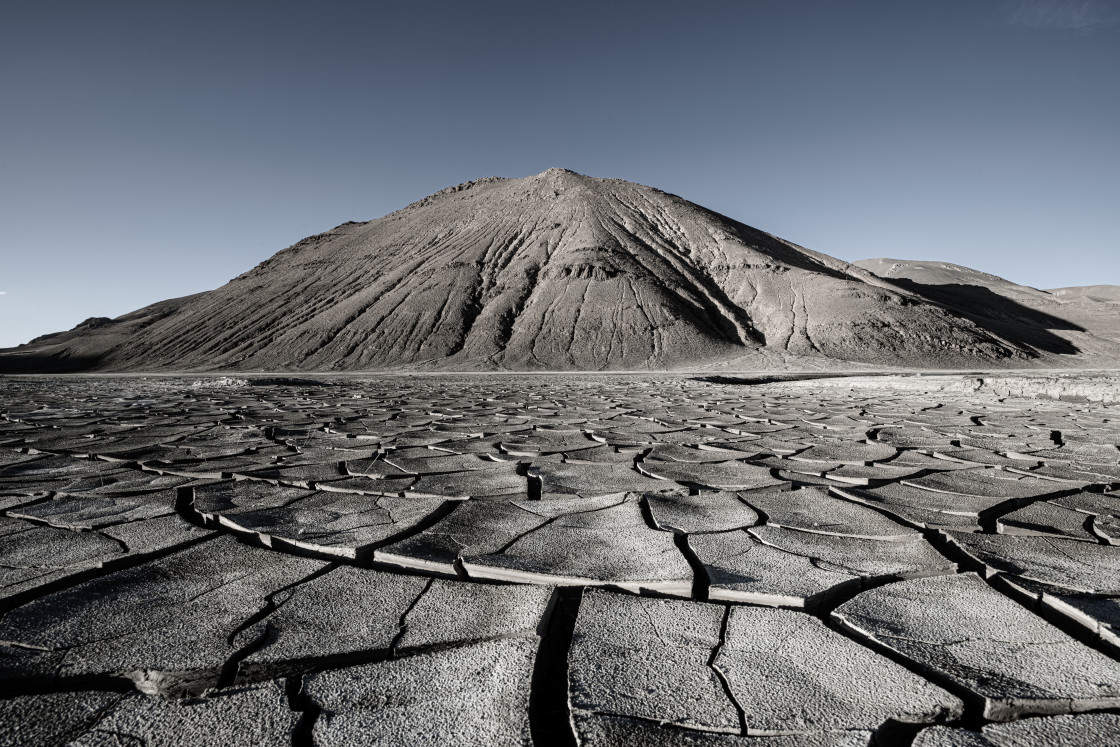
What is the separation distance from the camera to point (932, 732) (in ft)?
3.23

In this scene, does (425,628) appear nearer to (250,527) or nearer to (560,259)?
(250,527)

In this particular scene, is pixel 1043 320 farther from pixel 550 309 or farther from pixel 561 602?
pixel 561 602

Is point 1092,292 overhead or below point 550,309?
overhead

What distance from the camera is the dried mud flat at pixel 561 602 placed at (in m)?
1.04

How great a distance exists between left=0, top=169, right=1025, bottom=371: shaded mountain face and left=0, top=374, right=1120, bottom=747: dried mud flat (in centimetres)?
2607

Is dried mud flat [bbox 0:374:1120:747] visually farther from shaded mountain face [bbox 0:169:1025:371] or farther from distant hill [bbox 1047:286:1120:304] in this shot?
distant hill [bbox 1047:286:1120:304]

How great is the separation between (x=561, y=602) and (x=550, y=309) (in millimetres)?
31343

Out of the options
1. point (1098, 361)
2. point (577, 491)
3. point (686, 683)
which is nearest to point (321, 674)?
point (686, 683)

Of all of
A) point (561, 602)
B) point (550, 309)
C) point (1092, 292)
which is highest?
point (1092, 292)

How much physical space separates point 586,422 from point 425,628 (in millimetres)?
4083

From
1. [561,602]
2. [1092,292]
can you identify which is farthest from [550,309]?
[1092,292]

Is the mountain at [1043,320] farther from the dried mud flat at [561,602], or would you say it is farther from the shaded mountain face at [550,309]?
the dried mud flat at [561,602]

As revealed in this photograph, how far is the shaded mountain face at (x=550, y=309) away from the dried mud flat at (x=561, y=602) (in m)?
26.1

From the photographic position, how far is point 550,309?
32.6 m
